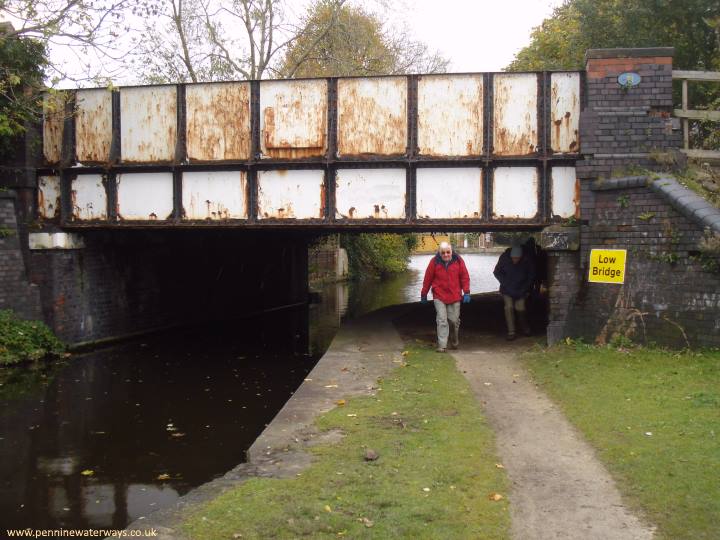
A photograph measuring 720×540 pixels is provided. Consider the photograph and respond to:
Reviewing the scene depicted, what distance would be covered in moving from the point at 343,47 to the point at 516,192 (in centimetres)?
1458

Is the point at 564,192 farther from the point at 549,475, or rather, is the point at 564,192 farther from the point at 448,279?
the point at 549,475

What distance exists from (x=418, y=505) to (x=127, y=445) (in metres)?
4.41

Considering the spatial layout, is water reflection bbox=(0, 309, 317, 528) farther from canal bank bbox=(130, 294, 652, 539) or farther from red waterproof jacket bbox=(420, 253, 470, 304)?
red waterproof jacket bbox=(420, 253, 470, 304)

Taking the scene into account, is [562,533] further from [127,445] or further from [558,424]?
[127,445]

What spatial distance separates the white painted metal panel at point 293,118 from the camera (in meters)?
11.7

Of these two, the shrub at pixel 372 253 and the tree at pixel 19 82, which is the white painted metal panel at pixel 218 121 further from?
the shrub at pixel 372 253

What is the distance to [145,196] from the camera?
1259 centimetres

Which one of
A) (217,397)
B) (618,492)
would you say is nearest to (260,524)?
(618,492)

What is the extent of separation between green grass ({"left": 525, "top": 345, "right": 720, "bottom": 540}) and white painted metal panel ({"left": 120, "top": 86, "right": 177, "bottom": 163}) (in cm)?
754

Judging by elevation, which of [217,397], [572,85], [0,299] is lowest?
[217,397]

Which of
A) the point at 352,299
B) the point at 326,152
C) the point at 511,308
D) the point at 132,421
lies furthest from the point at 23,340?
the point at 352,299

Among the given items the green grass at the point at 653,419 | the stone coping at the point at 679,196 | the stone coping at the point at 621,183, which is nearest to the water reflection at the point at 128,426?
the green grass at the point at 653,419

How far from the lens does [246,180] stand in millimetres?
12047

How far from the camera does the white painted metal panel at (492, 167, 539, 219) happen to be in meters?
11.2
